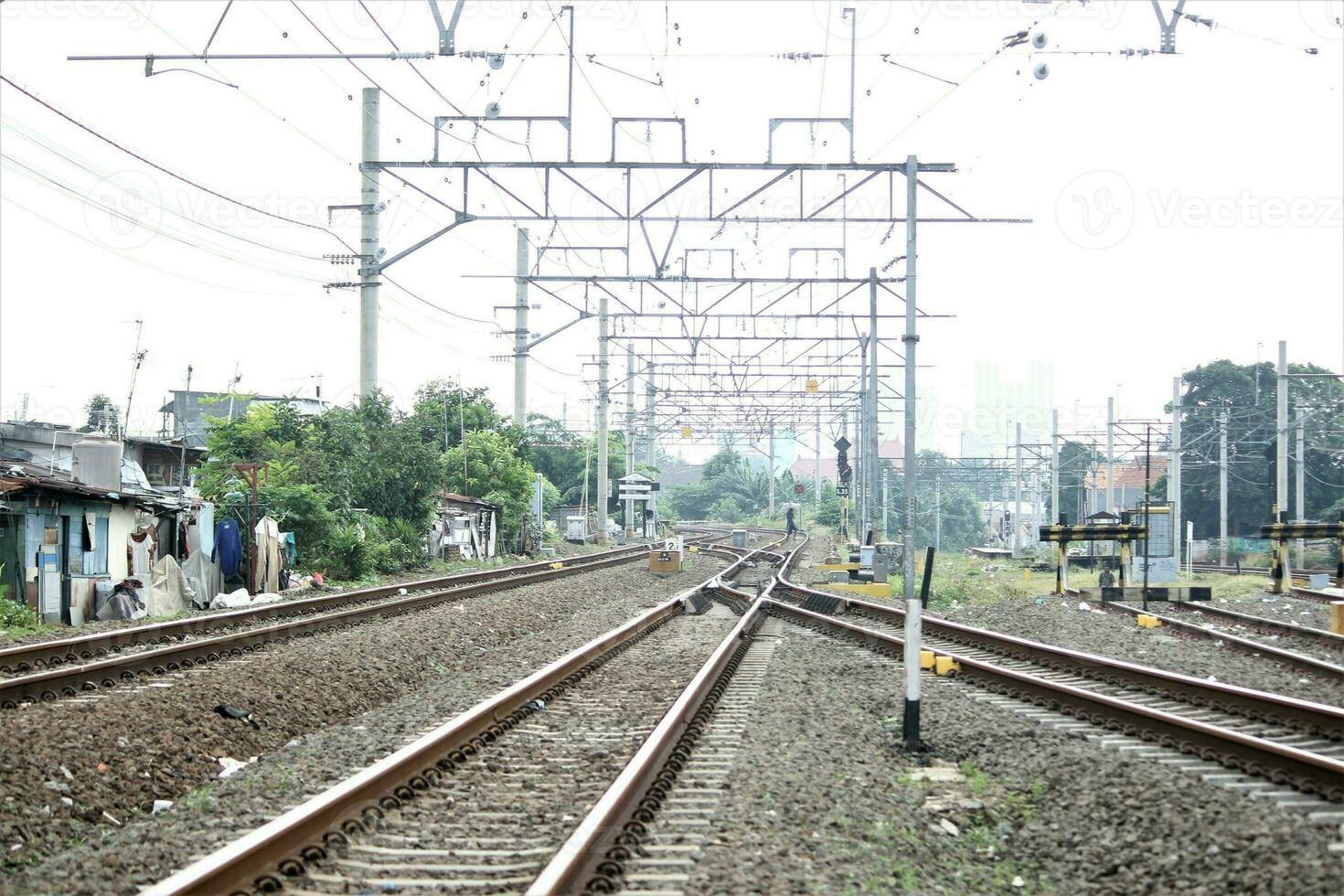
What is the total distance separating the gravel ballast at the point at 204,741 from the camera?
6.75 metres

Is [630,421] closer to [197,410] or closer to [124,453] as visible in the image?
[197,410]

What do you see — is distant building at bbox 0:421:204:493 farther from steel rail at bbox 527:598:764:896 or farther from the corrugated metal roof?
steel rail at bbox 527:598:764:896

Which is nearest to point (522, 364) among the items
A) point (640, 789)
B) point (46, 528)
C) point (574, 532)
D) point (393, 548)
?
point (574, 532)

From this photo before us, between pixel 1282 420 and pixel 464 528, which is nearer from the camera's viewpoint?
pixel 1282 420

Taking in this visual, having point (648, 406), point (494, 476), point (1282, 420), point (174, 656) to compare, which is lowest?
point (174, 656)

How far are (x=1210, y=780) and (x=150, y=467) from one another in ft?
118

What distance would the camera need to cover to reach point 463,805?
Answer: 24.7ft

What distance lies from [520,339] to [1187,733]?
124 feet

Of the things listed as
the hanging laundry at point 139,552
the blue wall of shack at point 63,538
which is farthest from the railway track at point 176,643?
the hanging laundry at point 139,552

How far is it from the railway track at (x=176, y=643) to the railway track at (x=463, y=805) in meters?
4.07

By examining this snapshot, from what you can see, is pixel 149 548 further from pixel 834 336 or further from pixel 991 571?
pixel 991 571

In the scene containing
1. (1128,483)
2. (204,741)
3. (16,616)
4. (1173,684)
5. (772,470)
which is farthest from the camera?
(1128,483)

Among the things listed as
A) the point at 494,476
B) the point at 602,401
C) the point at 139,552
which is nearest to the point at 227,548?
the point at 139,552

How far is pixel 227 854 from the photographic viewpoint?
18.5 ft
